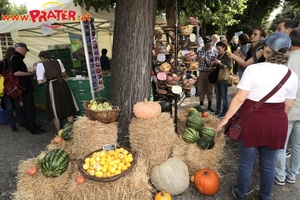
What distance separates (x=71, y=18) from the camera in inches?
180

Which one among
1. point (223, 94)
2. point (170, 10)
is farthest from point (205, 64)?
point (170, 10)

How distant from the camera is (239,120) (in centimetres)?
244

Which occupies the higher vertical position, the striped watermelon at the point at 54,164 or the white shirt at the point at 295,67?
the white shirt at the point at 295,67

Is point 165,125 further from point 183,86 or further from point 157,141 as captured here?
point 183,86

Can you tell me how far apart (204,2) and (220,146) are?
2760 mm

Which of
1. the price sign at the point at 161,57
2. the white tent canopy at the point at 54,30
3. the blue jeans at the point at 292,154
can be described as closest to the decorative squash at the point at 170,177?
the blue jeans at the point at 292,154

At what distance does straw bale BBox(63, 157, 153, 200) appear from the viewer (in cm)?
247

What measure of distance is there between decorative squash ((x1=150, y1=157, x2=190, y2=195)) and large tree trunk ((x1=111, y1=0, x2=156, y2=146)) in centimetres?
86

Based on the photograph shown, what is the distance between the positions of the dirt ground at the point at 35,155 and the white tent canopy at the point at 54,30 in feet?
8.32

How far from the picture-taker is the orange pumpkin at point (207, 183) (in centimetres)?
289

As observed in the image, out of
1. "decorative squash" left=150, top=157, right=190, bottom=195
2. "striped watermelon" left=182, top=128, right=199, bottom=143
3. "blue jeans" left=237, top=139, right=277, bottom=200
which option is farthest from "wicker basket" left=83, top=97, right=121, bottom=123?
"blue jeans" left=237, top=139, right=277, bottom=200

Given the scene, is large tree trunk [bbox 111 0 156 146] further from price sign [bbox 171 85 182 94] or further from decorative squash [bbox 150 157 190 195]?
decorative squash [bbox 150 157 190 195]

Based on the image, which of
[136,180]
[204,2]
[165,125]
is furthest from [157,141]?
[204,2]

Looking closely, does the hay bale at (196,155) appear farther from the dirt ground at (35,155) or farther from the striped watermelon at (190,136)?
the dirt ground at (35,155)
